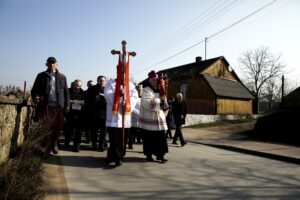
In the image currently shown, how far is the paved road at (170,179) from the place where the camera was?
181 inches

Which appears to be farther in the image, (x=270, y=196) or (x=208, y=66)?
(x=208, y=66)

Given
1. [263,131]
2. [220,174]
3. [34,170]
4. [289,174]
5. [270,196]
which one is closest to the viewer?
[34,170]

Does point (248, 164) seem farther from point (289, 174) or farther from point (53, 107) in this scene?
point (53, 107)

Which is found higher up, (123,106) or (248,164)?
(123,106)

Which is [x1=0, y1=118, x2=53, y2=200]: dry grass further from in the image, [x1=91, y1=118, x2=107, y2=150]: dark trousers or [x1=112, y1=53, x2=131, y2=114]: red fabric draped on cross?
[x1=91, y1=118, x2=107, y2=150]: dark trousers

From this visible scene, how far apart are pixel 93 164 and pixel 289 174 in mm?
4188

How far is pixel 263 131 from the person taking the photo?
15227 mm

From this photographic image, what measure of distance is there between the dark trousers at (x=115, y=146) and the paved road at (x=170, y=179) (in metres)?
0.24

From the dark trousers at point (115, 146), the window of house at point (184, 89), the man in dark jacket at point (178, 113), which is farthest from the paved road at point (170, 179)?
the window of house at point (184, 89)

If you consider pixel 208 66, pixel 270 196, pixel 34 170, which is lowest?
pixel 270 196

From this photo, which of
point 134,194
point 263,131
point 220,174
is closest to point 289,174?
point 220,174

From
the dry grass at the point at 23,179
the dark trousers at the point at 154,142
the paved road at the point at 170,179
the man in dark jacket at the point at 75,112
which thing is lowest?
the paved road at the point at 170,179

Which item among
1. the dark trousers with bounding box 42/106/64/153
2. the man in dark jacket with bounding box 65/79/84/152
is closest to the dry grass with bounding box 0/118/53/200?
the dark trousers with bounding box 42/106/64/153

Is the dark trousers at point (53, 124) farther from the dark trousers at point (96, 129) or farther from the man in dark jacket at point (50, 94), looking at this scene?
the dark trousers at point (96, 129)
